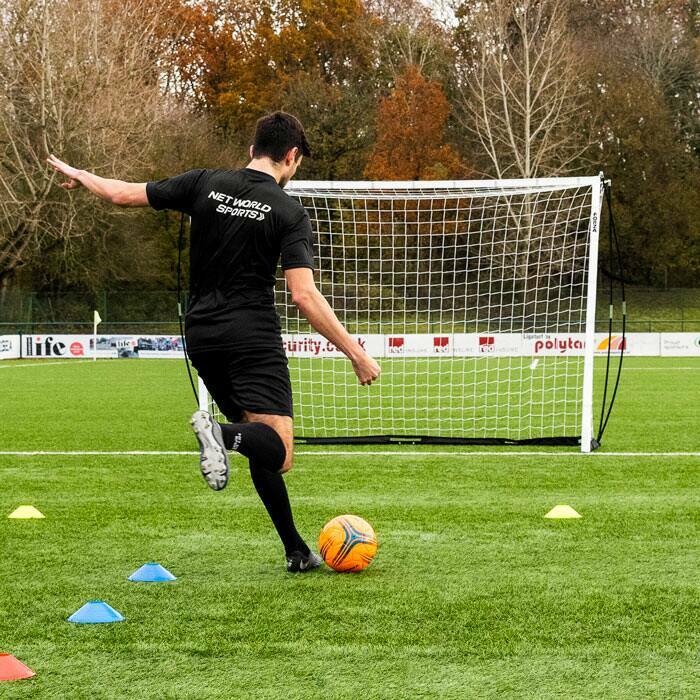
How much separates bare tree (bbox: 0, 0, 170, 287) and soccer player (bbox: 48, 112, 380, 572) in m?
31.4

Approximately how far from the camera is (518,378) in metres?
20.6

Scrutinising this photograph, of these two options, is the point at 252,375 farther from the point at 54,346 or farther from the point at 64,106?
the point at 64,106

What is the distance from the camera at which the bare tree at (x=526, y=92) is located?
42.5 metres

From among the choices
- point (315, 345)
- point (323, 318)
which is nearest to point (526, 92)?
point (315, 345)

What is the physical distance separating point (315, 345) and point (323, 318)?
15840 millimetres

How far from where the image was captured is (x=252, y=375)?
510 cm

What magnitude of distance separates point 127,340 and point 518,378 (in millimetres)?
17527

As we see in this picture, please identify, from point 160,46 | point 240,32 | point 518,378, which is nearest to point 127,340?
point 160,46

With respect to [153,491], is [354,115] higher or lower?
higher

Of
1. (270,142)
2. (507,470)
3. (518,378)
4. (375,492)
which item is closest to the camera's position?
(270,142)

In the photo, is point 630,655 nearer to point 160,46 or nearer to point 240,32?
point 160,46

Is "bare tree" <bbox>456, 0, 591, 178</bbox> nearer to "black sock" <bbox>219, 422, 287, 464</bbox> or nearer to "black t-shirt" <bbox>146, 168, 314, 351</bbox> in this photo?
"black t-shirt" <bbox>146, 168, 314, 351</bbox>

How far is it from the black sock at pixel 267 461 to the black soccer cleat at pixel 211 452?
0.10 m

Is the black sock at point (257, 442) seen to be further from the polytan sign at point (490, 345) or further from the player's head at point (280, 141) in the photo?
the polytan sign at point (490, 345)
